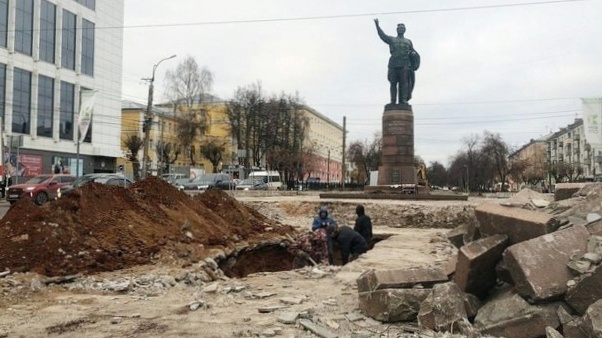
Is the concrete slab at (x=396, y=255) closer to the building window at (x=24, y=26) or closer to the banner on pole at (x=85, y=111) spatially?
the banner on pole at (x=85, y=111)

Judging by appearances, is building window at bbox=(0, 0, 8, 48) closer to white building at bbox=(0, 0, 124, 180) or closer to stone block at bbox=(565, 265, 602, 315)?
white building at bbox=(0, 0, 124, 180)

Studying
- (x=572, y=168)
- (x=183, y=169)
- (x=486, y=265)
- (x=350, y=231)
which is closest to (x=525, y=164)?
(x=572, y=168)

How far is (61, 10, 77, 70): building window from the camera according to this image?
44.2 meters

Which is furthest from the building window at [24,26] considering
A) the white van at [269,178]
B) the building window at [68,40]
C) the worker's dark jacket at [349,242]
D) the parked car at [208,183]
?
the worker's dark jacket at [349,242]

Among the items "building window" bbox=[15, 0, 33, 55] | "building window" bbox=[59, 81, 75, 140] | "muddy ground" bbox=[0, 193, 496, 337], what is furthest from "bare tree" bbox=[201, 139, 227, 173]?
"muddy ground" bbox=[0, 193, 496, 337]

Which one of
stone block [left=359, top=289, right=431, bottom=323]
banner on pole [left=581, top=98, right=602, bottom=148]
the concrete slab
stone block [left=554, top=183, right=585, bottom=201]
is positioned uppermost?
banner on pole [left=581, top=98, right=602, bottom=148]

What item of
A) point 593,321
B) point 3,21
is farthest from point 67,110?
point 593,321

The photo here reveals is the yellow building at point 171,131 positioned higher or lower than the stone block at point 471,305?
higher

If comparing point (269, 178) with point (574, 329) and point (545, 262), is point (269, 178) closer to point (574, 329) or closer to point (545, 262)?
point (545, 262)

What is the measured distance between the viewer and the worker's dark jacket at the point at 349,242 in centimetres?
1092

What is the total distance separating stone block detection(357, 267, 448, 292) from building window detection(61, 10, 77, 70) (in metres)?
44.6

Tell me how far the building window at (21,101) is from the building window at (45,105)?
1055mm

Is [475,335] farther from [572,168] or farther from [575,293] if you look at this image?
[572,168]

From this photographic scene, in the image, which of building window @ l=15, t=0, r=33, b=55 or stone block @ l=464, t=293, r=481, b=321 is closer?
stone block @ l=464, t=293, r=481, b=321
